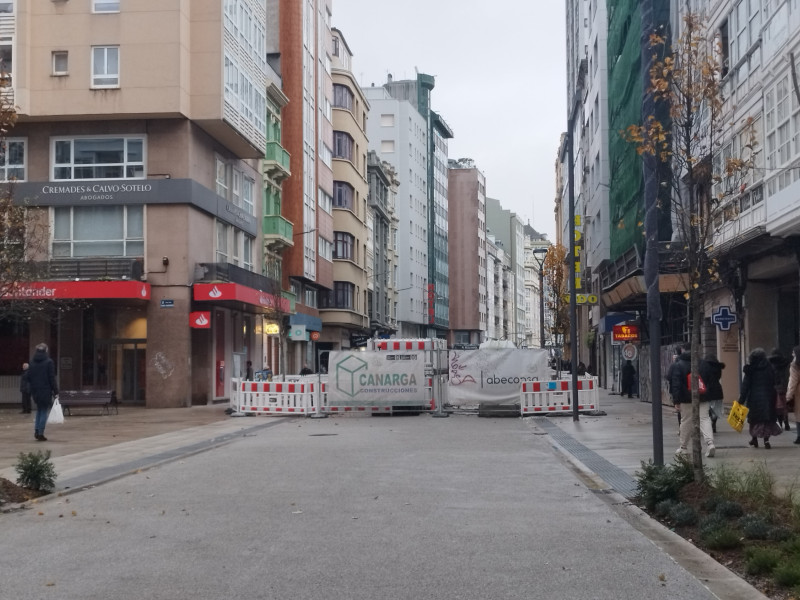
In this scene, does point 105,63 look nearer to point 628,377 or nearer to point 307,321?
point 307,321

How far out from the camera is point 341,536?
9688 mm

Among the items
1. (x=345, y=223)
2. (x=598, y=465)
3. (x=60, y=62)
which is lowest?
(x=598, y=465)

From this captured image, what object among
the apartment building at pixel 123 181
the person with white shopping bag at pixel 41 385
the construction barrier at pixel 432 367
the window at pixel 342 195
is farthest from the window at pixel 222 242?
the window at pixel 342 195

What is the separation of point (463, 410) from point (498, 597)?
25360 millimetres

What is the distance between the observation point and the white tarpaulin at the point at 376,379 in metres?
31.3

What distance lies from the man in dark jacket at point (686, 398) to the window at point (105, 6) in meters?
28.1

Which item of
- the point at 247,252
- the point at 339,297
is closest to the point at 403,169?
the point at 339,297

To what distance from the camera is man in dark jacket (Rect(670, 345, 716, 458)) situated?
1652cm

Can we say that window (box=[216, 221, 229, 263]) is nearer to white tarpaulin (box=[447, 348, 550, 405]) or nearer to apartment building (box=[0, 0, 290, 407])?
apartment building (box=[0, 0, 290, 407])

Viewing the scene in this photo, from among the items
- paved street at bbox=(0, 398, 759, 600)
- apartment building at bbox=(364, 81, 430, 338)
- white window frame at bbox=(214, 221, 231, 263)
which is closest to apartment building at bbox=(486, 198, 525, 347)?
apartment building at bbox=(364, 81, 430, 338)

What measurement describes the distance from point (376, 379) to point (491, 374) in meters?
3.28

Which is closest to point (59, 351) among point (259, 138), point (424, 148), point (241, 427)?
point (259, 138)

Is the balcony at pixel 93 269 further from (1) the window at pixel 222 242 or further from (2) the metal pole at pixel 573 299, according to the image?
(2) the metal pole at pixel 573 299

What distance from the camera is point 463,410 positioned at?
106 ft
